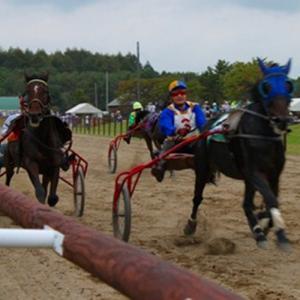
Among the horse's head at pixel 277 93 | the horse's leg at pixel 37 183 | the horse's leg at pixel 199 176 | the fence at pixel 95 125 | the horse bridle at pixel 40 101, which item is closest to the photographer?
the horse's head at pixel 277 93

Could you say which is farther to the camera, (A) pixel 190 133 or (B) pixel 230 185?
(B) pixel 230 185

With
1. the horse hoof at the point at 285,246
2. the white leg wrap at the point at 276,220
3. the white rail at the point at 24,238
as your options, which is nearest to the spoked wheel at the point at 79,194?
the white leg wrap at the point at 276,220

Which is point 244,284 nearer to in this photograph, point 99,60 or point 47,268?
point 47,268

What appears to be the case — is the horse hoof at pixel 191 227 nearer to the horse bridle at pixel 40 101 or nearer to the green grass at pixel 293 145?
the horse bridle at pixel 40 101

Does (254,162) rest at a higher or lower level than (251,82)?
lower

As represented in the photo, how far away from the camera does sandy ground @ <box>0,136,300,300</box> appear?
200 inches

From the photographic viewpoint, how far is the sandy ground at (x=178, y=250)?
5071 millimetres

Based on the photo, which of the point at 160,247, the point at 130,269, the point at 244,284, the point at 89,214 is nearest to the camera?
the point at 130,269

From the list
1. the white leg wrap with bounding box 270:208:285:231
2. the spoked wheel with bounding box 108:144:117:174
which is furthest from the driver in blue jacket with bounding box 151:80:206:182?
the spoked wheel with bounding box 108:144:117:174

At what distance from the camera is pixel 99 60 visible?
145625 millimetres

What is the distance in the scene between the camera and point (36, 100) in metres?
7.78

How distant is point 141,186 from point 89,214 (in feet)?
10.6

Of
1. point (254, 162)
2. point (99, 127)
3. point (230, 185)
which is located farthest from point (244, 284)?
point (99, 127)

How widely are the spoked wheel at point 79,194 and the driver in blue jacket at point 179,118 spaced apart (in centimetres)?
152
